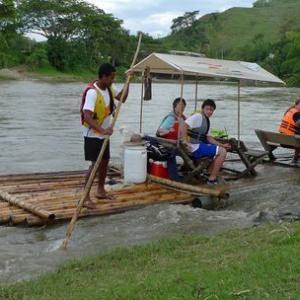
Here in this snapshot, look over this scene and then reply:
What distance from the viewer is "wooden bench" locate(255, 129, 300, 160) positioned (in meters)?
11.5

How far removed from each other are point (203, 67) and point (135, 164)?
1.85 metres

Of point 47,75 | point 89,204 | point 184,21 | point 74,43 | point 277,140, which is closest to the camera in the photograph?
point 89,204

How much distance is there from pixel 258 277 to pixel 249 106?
30865mm

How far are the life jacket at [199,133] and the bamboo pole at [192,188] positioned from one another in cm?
84

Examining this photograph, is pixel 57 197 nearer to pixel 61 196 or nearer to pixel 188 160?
pixel 61 196

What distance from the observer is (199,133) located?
31.9 ft

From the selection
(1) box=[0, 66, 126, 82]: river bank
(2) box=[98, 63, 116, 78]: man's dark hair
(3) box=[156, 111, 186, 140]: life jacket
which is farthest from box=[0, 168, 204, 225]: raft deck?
(1) box=[0, 66, 126, 82]: river bank

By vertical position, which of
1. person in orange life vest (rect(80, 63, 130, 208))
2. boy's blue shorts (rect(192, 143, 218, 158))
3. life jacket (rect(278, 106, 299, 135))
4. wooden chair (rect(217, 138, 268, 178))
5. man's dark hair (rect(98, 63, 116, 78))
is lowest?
wooden chair (rect(217, 138, 268, 178))

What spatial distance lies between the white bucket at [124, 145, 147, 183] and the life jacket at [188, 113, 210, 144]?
83 cm

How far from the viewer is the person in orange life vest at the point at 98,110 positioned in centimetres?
785

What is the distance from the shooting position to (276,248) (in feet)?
17.7

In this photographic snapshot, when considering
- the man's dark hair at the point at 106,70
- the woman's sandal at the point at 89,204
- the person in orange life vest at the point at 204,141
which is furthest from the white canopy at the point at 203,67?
the woman's sandal at the point at 89,204

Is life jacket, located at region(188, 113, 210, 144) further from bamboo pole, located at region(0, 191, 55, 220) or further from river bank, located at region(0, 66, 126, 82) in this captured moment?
river bank, located at region(0, 66, 126, 82)

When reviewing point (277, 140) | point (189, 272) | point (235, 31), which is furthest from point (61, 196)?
point (235, 31)
